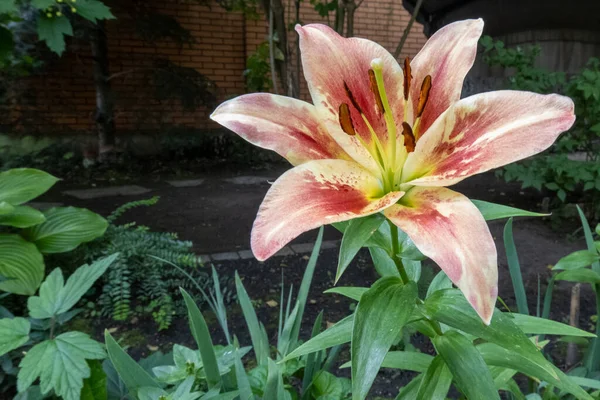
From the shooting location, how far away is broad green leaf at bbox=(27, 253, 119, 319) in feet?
3.52

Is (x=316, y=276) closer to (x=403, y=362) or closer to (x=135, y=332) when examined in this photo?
(x=135, y=332)

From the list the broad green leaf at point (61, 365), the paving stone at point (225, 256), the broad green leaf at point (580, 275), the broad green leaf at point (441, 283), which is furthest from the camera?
the paving stone at point (225, 256)

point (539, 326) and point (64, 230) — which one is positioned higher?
point (539, 326)

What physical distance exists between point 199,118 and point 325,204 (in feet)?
23.7

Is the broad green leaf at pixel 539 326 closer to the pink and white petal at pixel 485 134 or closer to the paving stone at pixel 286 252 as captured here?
the pink and white petal at pixel 485 134

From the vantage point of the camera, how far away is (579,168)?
3.07m

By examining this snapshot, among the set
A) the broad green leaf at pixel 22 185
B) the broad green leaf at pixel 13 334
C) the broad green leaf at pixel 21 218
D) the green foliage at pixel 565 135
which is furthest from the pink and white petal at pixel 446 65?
the green foliage at pixel 565 135

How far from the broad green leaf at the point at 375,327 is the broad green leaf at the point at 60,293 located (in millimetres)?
782

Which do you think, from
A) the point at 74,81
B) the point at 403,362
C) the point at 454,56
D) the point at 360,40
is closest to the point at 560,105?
the point at 454,56

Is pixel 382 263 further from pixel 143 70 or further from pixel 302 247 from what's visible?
pixel 143 70

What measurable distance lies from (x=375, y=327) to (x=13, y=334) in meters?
0.89

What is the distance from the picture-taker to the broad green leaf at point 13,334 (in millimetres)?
978

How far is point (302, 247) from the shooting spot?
10.4 feet

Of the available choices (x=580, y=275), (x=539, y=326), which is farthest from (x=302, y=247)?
(x=539, y=326)
